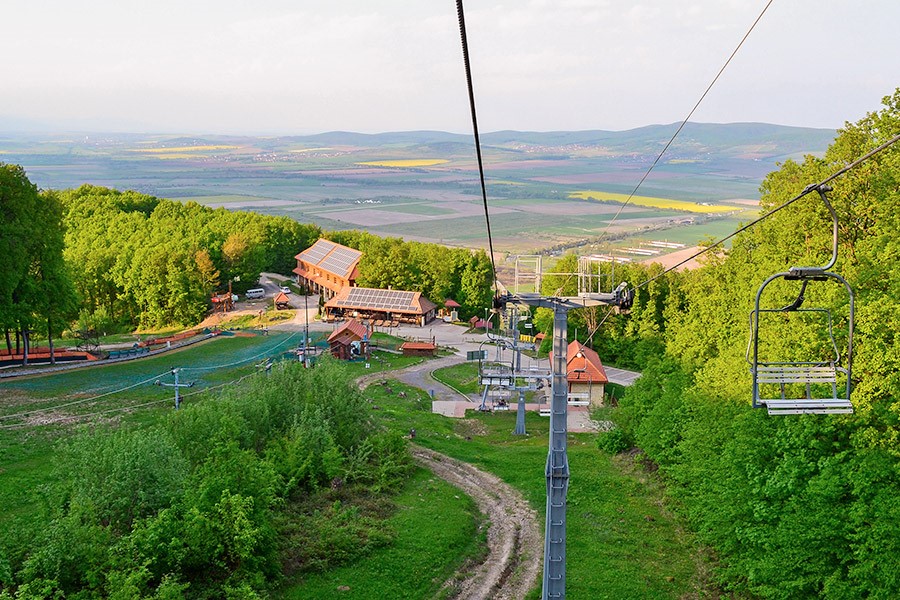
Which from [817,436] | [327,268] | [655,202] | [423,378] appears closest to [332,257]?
[327,268]

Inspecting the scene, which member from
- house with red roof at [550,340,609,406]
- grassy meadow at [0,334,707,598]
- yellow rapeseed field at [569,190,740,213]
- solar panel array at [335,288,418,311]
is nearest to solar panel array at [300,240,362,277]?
solar panel array at [335,288,418,311]

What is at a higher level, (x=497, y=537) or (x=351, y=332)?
(x=351, y=332)

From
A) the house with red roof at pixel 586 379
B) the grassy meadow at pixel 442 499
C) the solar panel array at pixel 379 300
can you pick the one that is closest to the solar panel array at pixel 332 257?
the solar panel array at pixel 379 300

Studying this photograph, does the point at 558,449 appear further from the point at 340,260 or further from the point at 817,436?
the point at 340,260

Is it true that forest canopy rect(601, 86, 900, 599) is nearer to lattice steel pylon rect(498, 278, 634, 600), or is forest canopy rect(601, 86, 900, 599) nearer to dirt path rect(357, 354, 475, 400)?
lattice steel pylon rect(498, 278, 634, 600)

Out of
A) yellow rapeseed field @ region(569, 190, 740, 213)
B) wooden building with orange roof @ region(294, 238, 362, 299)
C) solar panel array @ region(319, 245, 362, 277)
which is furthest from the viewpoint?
yellow rapeseed field @ region(569, 190, 740, 213)

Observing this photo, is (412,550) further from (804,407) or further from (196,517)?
(804,407)

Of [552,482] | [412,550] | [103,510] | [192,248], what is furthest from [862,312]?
[192,248]

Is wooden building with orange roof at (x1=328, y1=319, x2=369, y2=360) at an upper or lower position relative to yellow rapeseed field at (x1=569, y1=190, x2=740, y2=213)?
lower
